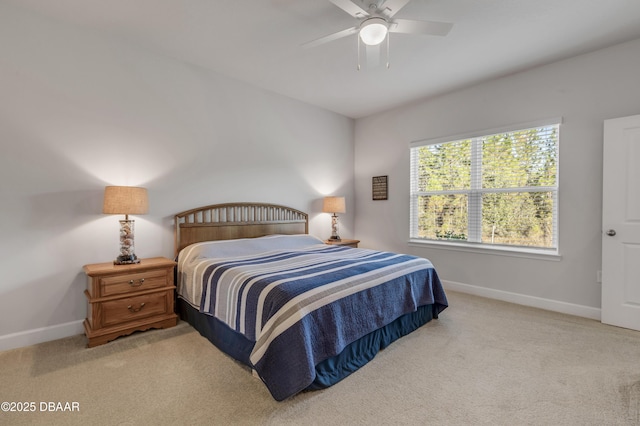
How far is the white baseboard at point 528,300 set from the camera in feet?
9.89

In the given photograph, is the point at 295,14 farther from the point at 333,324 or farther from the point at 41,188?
the point at 41,188

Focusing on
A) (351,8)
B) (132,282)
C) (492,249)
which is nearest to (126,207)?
(132,282)

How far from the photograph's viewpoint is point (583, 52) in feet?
9.76

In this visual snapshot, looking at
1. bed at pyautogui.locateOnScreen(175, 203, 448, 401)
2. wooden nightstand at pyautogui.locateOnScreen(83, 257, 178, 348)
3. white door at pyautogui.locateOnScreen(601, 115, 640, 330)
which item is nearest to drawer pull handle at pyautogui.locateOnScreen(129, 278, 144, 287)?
wooden nightstand at pyautogui.locateOnScreen(83, 257, 178, 348)

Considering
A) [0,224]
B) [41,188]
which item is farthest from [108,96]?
[0,224]

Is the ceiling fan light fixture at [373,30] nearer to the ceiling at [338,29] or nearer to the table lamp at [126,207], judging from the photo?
the ceiling at [338,29]

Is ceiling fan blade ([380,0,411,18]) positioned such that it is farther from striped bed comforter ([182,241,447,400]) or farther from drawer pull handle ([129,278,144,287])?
drawer pull handle ([129,278,144,287])

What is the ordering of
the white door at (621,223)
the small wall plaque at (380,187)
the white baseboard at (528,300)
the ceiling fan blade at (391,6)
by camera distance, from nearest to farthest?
the ceiling fan blade at (391,6), the white door at (621,223), the white baseboard at (528,300), the small wall plaque at (380,187)

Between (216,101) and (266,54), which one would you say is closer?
(266,54)

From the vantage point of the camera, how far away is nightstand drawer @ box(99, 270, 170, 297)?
7.95 feet

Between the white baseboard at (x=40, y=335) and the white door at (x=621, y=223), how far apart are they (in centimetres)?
492

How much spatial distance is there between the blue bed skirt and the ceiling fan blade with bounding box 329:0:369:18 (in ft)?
7.49

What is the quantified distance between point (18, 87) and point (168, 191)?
1364 millimetres

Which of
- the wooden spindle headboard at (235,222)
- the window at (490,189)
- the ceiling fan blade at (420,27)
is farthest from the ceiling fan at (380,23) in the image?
the wooden spindle headboard at (235,222)
